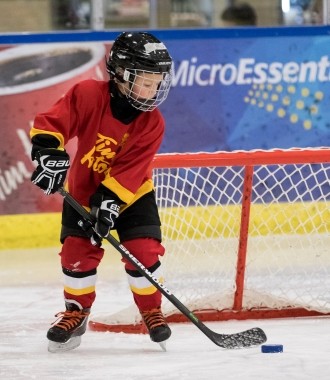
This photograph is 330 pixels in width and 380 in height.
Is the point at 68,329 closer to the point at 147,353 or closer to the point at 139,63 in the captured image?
the point at 147,353

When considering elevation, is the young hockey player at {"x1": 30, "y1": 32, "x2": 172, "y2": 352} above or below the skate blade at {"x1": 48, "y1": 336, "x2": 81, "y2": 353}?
above

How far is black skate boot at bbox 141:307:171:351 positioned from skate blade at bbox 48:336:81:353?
0.68 ft

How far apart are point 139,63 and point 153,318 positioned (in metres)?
0.73

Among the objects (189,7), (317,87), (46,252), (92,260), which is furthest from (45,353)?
(189,7)

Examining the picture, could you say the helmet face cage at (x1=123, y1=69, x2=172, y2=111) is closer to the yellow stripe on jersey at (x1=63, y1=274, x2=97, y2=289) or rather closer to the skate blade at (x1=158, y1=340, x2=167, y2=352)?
the yellow stripe on jersey at (x1=63, y1=274, x2=97, y2=289)

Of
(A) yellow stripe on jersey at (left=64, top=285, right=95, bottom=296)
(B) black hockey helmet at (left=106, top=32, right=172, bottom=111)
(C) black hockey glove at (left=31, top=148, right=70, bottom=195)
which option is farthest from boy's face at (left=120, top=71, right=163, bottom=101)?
(A) yellow stripe on jersey at (left=64, top=285, right=95, bottom=296)

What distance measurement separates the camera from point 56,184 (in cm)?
319

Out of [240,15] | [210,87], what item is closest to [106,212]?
[210,87]

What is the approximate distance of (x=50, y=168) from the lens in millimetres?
3156

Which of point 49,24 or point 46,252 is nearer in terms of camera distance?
Result: point 46,252

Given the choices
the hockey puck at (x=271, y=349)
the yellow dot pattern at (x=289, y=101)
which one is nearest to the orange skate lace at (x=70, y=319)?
the hockey puck at (x=271, y=349)

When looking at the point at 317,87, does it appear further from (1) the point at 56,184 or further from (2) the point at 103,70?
(1) the point at 56,184

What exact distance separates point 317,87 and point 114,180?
2.20 m

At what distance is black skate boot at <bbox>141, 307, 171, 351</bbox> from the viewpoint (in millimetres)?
3295
